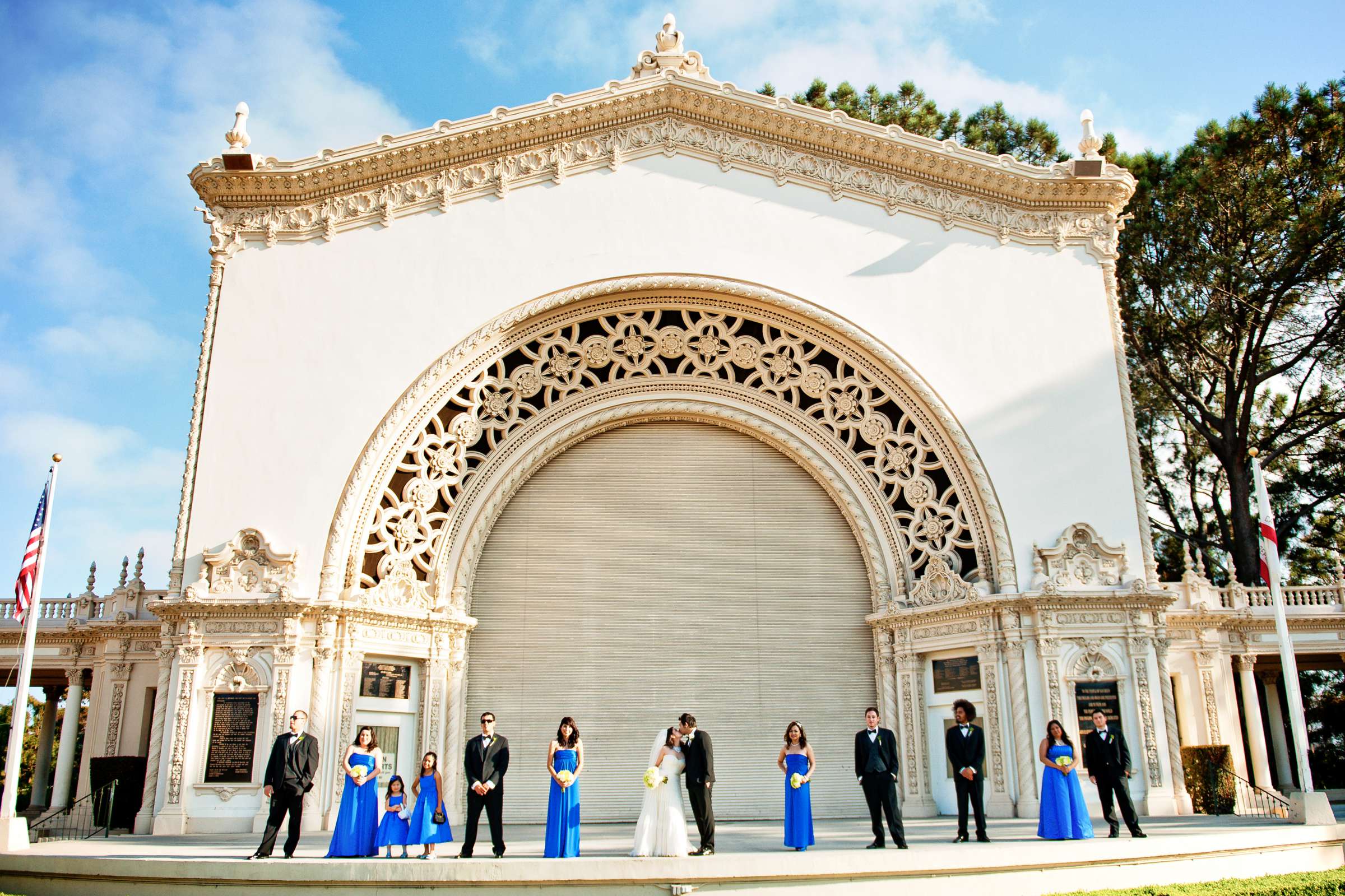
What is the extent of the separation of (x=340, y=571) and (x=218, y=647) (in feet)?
6.62

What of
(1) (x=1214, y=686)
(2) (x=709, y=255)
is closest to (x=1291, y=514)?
(1) (x=1214, y=686)

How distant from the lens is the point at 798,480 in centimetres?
1794

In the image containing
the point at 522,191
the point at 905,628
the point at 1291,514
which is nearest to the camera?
the point at 905,628

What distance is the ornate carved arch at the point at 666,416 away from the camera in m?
16.5

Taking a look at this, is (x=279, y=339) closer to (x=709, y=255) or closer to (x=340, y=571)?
(x=340, y=571)

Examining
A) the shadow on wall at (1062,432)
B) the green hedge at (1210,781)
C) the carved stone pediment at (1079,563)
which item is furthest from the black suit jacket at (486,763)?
the green hedge at (1210,781)

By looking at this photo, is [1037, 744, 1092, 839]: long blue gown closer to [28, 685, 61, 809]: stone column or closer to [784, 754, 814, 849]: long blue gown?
[784, 754, 814, 849]: long blue gown

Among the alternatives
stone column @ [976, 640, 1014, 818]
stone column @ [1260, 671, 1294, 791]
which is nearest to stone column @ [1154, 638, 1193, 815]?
stone column @ [976, 640, 1014, 818]

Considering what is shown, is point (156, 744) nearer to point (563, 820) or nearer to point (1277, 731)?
point (563, 820)

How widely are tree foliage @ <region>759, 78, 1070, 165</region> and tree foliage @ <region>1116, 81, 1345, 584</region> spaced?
278 centimetres

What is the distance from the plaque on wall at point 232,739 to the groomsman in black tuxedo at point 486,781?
17.5ft

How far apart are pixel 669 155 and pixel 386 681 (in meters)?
9.97

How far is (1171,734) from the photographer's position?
49.7ft

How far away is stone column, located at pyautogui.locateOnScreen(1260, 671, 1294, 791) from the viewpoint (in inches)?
808
